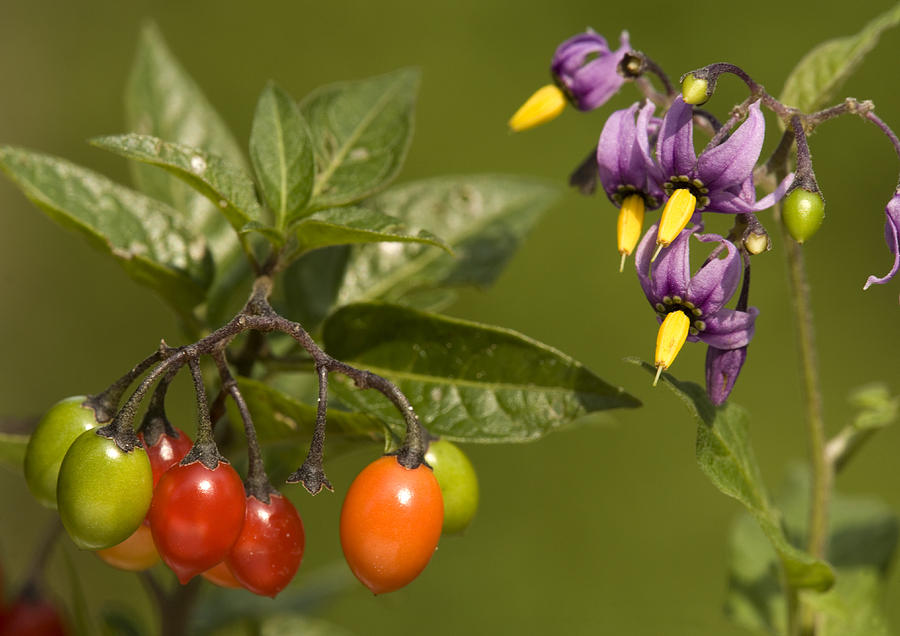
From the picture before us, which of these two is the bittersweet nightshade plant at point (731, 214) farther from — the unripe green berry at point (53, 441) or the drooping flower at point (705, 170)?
the unripe green berry at point (53, 441)

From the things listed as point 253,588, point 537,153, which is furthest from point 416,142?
point 253,588

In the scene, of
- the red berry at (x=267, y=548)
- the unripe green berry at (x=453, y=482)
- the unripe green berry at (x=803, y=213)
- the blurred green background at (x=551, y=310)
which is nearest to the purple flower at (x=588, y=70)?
the unripe green berry at (x=803, y=213)

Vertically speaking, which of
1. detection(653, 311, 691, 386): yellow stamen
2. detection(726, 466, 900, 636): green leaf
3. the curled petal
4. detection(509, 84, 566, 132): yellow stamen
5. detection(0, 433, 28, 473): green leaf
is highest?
detection(509, 84, 566, 132): yellow stamen

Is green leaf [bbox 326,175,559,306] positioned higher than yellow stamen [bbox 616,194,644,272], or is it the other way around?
yellow stamen [bbox 616,194,644,272]

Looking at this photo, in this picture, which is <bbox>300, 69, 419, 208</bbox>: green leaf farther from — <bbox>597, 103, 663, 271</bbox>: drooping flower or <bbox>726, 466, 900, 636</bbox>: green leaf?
<bbox>726, 466, 900, 636</bbox>: green leaf

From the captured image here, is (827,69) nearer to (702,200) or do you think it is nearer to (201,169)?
(702,200)

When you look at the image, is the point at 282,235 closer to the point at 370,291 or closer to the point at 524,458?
the point at 370,291

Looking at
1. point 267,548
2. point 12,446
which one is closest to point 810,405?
point 267,548

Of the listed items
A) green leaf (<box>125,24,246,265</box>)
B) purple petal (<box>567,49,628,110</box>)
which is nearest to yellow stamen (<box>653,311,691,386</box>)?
purple petal (<box>567,49,628,110</box>)
